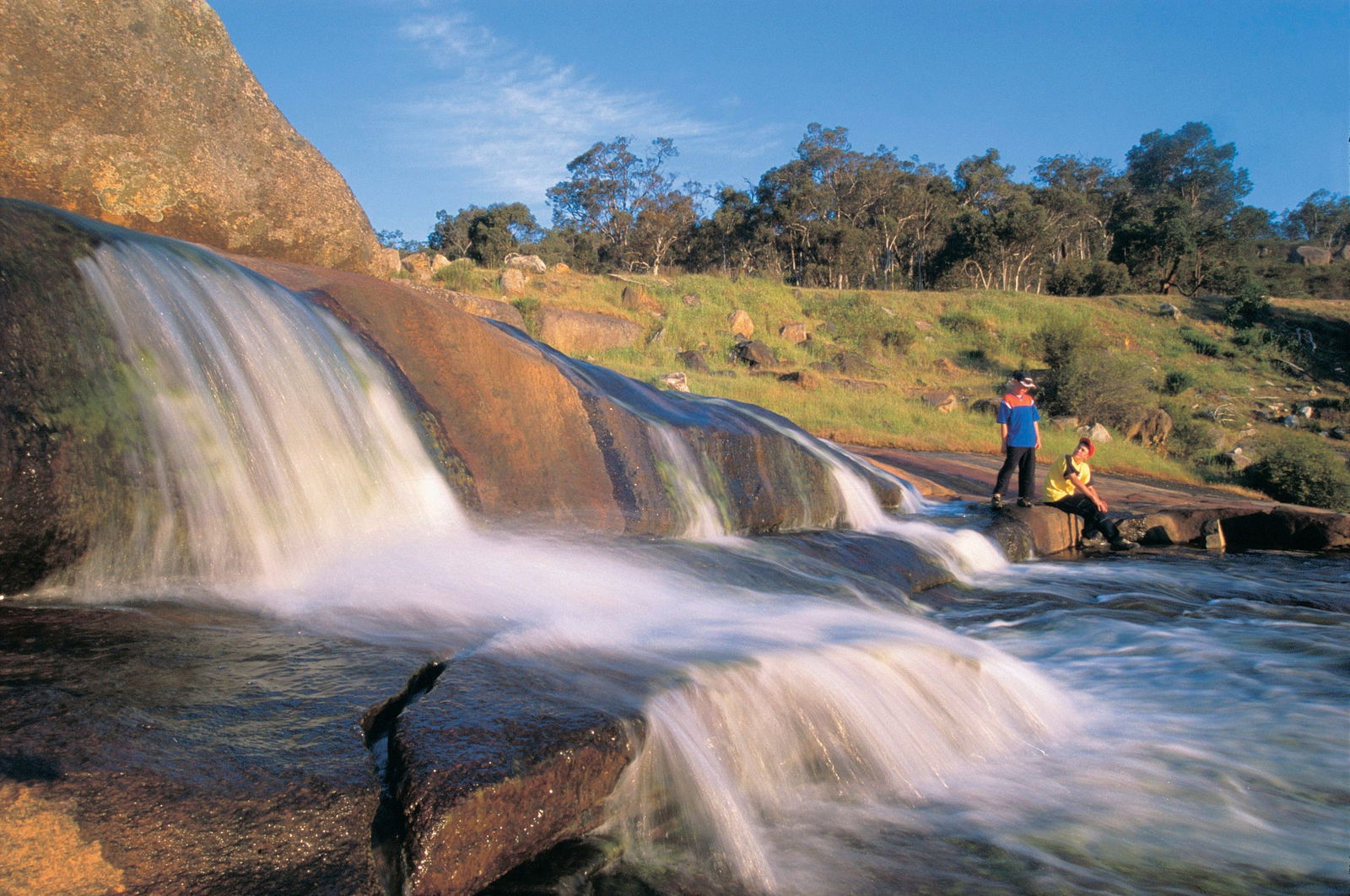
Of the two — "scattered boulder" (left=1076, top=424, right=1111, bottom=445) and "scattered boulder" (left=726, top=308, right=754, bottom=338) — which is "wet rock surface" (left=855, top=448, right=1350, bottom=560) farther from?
"scattered boulder" (left=726, top=308, right=754, bottom=338)

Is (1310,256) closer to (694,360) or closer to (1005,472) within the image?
(694,360)

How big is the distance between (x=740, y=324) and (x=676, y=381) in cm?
1003

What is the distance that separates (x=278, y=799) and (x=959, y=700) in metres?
2.84

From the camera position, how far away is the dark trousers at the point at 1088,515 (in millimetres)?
9508

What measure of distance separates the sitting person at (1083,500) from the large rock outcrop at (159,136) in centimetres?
751

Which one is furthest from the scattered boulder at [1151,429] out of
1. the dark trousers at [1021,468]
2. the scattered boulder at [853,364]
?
the dark trousers at [1021,468]

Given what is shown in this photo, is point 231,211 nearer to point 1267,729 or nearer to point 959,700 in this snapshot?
point 959,700

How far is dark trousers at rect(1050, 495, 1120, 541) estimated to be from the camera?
951cm

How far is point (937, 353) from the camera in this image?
1088 inches

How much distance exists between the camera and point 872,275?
38.6m

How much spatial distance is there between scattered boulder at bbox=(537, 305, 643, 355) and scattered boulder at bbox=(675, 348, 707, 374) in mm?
1331

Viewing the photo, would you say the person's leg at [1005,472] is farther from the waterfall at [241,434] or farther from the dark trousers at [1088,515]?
the waterfall at [241,434]

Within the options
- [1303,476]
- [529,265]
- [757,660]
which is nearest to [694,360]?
[529,265]

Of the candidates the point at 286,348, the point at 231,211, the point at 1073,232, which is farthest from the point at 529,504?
the point at 1073,232
